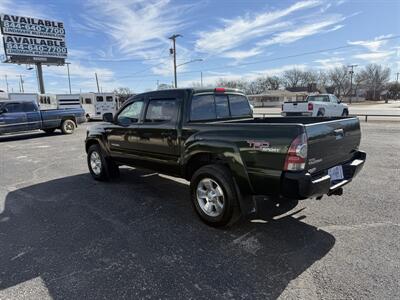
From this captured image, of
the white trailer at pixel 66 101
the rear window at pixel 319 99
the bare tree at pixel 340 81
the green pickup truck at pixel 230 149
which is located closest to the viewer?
the green pickup truck at pixel 230 149

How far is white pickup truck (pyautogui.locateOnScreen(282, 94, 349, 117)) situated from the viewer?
691 inches

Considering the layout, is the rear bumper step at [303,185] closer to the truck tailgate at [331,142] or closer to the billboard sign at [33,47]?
the truck tailgate at [331,142]

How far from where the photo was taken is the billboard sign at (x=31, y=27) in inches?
1354

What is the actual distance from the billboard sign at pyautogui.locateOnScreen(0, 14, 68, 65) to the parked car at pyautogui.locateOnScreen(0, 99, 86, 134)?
2698cm

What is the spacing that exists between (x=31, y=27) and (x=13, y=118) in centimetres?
2936

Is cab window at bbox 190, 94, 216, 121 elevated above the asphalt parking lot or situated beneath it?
elevated above

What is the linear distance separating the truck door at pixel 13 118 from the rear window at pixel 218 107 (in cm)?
1262

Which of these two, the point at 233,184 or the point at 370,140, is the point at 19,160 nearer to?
the point at 233,184

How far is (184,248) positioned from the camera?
3295 mm

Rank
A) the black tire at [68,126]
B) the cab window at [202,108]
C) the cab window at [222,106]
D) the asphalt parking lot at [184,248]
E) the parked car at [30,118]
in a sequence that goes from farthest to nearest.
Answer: the black tire at [68,126] → the parked car at [30,118] → the cab window at [222,106] → the cab window at [202,108] → the asphalt parking lot at [184,248]

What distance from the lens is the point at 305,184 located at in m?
2.95

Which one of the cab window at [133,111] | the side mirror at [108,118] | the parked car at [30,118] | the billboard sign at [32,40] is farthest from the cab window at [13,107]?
the billboard sign at [32,40]

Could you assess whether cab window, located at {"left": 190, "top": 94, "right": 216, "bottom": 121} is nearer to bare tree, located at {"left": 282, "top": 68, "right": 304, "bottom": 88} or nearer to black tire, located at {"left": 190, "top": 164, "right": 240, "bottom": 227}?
black tire, located at {"left": 190, "top": 164, "right": 240, "bottom": 227}

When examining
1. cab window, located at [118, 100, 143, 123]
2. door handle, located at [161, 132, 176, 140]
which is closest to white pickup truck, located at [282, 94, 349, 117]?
cab window, located at [118, 100, 143, 123]
